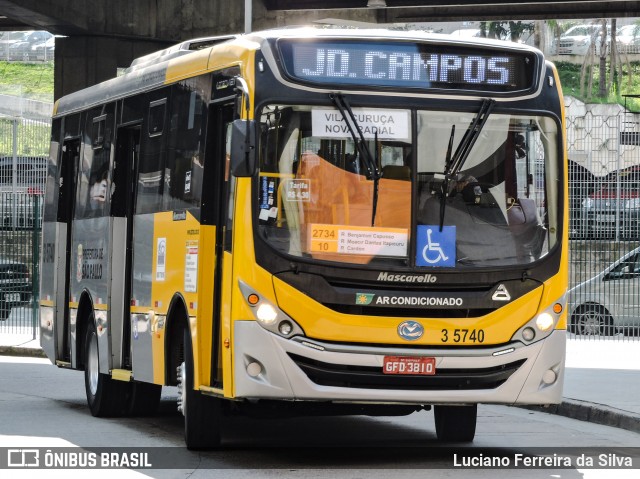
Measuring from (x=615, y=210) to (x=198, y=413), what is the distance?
14.8 meters

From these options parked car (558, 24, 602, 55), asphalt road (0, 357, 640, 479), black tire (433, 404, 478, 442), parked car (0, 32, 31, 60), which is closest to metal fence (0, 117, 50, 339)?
asphalt road (0, 357, 640, 479)

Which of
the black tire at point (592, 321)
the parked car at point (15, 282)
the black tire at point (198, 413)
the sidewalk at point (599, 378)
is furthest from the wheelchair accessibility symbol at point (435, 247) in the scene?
the parked car at point (15, 282)

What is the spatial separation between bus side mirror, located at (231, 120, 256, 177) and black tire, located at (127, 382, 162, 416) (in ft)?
16.7

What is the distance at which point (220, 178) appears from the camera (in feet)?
37.4

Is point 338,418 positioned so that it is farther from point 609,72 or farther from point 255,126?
point 609,72

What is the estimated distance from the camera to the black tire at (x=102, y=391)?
14742 mm

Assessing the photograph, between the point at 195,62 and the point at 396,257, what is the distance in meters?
2.63

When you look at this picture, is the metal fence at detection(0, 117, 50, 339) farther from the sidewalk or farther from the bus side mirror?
the bus side mirror

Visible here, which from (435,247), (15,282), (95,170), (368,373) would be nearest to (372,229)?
(435,247)

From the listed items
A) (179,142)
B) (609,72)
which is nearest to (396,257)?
(179,142)

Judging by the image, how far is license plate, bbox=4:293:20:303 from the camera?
2715cm

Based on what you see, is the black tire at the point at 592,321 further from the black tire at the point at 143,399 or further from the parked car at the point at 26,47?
the parked car at the point at 26,47

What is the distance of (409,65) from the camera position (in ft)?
36.0

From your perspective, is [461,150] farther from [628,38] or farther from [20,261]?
[628,38]
